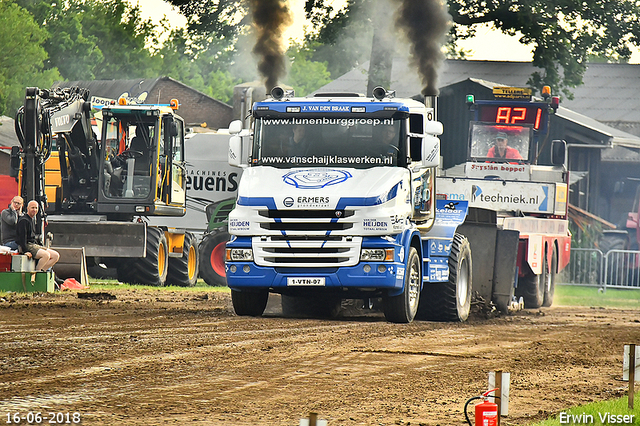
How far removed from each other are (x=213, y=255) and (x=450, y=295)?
9125mm

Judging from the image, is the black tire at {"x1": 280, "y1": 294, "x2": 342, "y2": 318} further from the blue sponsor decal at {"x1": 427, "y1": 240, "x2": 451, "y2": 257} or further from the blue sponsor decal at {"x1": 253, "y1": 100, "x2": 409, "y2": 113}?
the blue sponsor decal at {"x1": 253, "y1": 100, "x2": 409, "y2": 113}

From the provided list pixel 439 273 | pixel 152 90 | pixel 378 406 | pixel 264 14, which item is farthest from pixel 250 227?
pixel 152 90

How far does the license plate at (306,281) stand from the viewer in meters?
13.7

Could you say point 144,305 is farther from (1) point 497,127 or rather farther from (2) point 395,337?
(1) point 497,127

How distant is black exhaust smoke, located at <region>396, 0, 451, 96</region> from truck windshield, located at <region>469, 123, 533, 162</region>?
2.50 metres

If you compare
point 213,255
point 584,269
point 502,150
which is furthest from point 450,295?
point 584,269

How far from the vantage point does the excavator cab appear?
21.8 meters

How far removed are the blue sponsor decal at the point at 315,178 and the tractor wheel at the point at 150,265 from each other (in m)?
8.24

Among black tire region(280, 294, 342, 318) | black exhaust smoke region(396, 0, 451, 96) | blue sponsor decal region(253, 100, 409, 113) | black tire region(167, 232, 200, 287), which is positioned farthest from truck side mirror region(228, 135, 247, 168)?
black tire region(167, 232, 200, 287)

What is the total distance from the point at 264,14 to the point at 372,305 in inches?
364

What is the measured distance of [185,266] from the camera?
23562 mm

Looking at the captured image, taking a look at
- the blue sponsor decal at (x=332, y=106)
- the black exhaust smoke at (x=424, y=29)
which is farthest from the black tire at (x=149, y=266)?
the blue sponsor decal at (x=332, y=106)

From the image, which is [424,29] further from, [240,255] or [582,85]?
[582,85]

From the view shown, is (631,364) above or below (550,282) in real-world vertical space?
above
